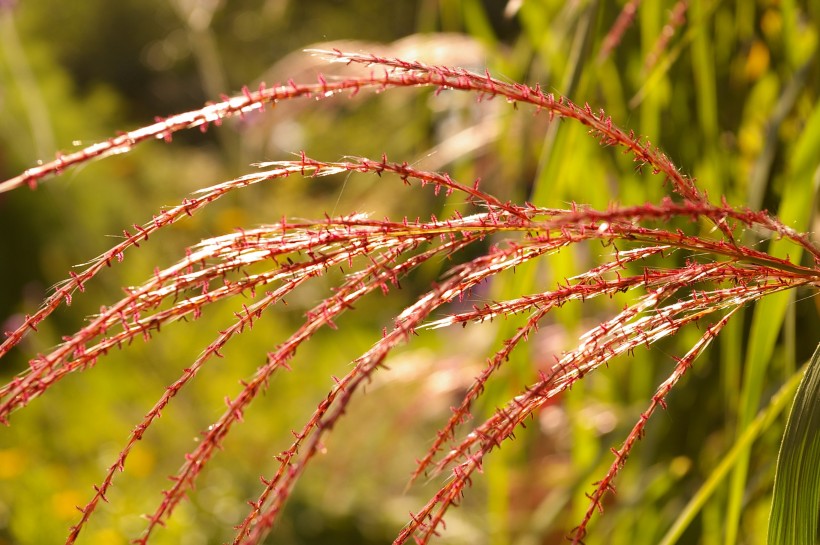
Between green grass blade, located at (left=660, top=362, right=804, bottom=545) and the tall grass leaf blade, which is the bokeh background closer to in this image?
green grass blade, located at (left=660, top=362, right=804, bottom=545)

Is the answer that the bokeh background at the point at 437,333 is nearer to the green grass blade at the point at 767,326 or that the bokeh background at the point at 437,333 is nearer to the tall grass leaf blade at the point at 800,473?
the green grass blade at the point at 767,326

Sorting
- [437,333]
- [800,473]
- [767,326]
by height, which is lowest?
[800,473]

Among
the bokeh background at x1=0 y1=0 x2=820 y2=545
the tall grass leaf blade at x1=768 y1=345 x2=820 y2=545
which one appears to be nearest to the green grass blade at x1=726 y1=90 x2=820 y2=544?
the bokeh background at x1=0 y1=0 x2=820 y2=545

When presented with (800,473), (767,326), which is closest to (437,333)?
(767,326)

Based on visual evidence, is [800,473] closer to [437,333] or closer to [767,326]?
[767,326]

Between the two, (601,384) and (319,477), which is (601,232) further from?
(319,477)

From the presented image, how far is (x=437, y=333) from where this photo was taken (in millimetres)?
4805

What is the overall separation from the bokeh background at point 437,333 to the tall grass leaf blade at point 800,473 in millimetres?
218

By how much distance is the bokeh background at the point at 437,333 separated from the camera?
4.15 ft

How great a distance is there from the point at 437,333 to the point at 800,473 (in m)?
4.19

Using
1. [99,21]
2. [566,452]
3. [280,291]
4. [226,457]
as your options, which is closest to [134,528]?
[226,457]

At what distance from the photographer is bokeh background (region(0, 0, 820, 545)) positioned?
1.27m

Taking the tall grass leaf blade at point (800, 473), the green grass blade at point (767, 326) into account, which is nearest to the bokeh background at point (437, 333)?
the green grass blade at point (767, 326)

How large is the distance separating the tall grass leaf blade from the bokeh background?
218mm
